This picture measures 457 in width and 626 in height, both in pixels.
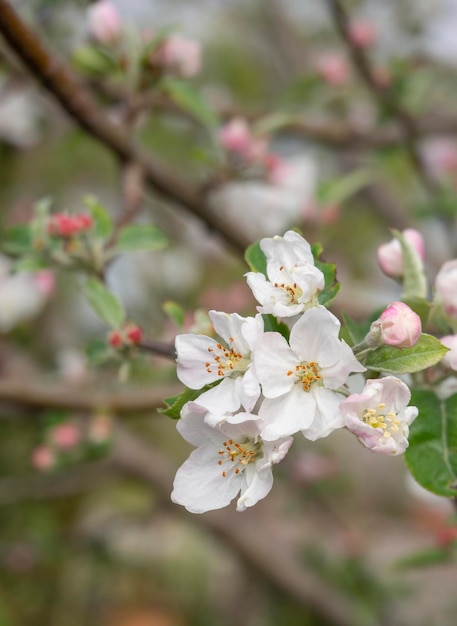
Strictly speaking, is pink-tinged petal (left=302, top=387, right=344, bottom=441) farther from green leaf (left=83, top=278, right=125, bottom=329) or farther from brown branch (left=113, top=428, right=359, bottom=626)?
brown branch (left=113, top=428, right=359, bottom=626)

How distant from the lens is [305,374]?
24.9 inches

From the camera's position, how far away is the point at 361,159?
2492 mm

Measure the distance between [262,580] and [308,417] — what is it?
186 cm

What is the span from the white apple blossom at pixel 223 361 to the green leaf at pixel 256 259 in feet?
0.27

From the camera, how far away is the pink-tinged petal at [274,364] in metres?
0.61

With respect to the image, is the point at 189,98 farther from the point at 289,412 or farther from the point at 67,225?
the point at 289,412

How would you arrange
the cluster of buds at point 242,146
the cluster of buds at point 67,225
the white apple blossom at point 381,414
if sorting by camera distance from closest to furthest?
1. the white apple blossom at point 381,414
2. the cluster of buds at point 67,225
3. the cluster of buds at point 242,146

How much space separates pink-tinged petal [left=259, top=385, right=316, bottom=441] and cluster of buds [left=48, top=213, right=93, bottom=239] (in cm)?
46

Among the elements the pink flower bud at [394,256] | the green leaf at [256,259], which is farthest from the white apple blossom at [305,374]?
the pink flower bud at [394,256]

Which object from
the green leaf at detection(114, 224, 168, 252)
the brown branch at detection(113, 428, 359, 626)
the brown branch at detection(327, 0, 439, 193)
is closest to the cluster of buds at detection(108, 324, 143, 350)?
the green leaf at detection(114, 224, 168, 252)

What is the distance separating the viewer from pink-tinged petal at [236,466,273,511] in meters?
0.60

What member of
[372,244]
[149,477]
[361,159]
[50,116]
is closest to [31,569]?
[149,477]

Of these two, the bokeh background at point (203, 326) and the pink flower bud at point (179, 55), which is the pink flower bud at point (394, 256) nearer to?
the bokeh background at point (203, 326)

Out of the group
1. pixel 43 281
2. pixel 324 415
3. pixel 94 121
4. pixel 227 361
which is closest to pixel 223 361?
pixel 227 361
